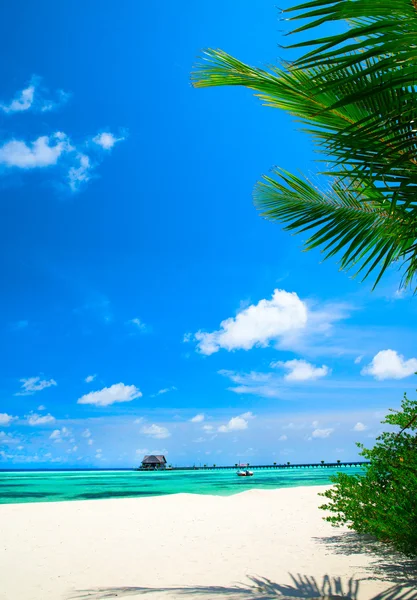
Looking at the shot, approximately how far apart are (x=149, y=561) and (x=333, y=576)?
2.83 metres

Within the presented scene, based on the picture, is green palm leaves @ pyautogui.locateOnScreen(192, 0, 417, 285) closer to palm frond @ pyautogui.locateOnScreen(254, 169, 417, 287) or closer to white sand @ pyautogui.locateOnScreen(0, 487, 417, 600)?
palm frond @ pyautogui.locateOnScreen(254, 169, 417, 287)

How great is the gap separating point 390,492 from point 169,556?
3664 millimetres

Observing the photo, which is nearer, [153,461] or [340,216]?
[340,216]

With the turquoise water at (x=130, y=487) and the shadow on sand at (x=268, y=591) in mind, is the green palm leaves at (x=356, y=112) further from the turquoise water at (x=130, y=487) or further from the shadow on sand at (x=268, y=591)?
the turquoise water at (x=130, y=487)

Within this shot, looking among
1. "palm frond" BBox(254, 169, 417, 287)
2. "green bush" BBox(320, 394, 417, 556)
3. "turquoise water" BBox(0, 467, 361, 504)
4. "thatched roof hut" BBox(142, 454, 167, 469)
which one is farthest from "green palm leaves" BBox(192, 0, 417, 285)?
"thatched roof hut" BBox(142, 454, 167, 469)

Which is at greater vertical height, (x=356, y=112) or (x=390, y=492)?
(x=356, y=112)

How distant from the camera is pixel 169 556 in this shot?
7.20 metres

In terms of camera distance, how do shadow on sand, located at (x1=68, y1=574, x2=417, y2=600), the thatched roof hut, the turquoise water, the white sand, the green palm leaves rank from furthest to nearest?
the thatched roof hut, the turquoise water, the white sand, shadow on sand, located at (x1=68, y1=574, x2=417, y2=600), the green palm leaves

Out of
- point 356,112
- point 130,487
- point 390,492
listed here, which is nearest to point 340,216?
point 356,112

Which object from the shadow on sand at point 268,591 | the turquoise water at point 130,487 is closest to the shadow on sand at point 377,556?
the shadow on sand at point 268,591

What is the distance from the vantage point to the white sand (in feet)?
17.4

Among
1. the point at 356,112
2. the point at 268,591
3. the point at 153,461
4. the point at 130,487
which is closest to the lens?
the point at 356,112

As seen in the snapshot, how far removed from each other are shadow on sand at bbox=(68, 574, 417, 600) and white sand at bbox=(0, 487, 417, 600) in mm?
32

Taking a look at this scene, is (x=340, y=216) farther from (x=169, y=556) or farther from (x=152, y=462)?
(x=152, y=462)
